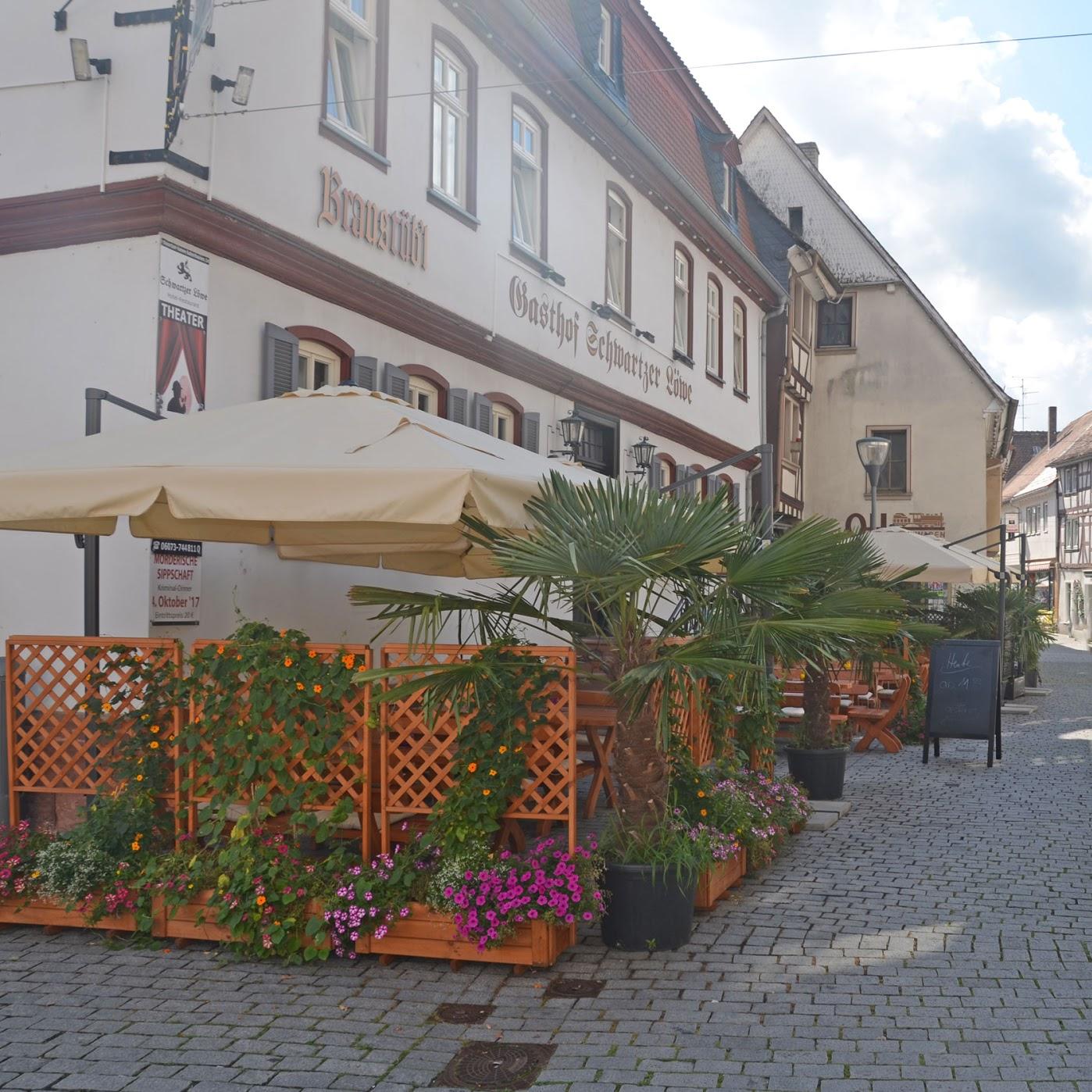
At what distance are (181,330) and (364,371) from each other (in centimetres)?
239

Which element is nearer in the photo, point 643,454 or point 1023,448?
point 643,454

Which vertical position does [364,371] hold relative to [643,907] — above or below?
above

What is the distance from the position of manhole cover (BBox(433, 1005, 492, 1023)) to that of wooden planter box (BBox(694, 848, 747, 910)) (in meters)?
1.63

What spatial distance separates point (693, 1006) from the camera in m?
5.66

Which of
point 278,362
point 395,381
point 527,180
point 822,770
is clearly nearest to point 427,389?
point 395,381

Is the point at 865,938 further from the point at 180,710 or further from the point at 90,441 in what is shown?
the point at 90,441

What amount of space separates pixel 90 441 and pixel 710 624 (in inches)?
125

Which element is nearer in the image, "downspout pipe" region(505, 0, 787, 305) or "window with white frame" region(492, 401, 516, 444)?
"downspout pipe" region(505, 0, 787, 305)

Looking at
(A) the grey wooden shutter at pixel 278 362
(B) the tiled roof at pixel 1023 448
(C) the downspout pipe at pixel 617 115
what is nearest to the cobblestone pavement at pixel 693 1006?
(A) the grey wooden shutter at pixel 278 362

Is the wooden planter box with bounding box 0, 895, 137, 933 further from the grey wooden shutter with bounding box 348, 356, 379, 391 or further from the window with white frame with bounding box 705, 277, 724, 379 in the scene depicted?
the window with white frame with bounding box 705, 277, 724, 379

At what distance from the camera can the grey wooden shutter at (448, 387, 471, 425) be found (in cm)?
1284

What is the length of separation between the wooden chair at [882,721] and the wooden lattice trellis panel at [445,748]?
8.97 metres

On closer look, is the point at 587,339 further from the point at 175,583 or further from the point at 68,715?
the point at 68,715

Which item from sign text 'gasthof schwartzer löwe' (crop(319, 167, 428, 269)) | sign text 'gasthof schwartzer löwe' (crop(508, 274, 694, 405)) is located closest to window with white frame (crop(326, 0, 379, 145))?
sign text 'gasthof schwartzer löwe' (crop(319, 167, 428, 269))
